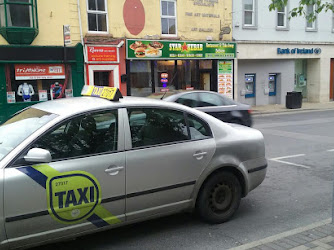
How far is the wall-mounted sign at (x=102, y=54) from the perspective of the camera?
1581 cm

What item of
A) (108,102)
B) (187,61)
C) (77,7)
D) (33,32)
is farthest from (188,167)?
(187,61)

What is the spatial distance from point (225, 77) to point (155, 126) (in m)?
16.9

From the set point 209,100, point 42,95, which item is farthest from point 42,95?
point 209,100

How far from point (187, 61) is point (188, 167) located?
51.4 ft

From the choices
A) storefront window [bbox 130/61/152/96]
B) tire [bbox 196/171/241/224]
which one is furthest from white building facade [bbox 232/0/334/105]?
tire [bbox 196/171/241/224]

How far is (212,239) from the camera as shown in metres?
4.09

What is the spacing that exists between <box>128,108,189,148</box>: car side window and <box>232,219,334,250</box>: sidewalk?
141 cm

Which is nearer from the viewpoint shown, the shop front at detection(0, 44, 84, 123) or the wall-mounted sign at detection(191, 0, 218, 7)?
the shop front at detection(0, 44, 84, 123)

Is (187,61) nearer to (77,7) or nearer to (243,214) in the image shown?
(77,7)

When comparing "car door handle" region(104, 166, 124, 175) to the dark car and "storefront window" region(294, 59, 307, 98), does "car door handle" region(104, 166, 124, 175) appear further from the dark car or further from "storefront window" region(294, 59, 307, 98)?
"storefront window" region(294, 59, 307, 98)

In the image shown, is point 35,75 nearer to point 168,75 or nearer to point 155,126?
point 168,75

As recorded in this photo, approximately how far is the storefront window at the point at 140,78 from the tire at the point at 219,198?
529 inches

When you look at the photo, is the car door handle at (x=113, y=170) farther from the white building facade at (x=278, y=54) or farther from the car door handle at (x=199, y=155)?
the white building facade at (x=278, y=54)

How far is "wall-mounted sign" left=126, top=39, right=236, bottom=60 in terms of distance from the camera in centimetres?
1712
